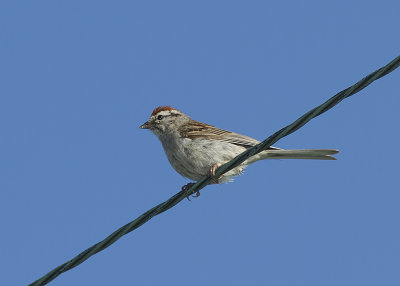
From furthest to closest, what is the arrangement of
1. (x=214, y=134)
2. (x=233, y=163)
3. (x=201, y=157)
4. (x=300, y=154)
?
(x=214, y=134)
(x=201, y=157)
(x=300, y=154)
(x=233, y=163)

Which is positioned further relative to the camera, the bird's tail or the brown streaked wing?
the brown streaked wing

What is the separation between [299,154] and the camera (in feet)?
27.2

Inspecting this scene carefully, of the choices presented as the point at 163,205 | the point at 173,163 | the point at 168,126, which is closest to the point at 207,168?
the point at 173,163

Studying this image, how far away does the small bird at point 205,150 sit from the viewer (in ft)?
28.4

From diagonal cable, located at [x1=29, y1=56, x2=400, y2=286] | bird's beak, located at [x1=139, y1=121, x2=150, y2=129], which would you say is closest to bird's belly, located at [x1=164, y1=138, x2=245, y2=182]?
bird's beak, located at [x1=139, y1=121, x2=150, y2=129]

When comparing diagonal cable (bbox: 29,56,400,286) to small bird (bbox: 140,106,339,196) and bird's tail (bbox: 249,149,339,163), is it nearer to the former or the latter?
bird's tail (bbox: 249,149,339,163)

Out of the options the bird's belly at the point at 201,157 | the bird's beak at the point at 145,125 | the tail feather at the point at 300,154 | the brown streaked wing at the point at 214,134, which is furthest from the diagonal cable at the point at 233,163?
the bird's beak at the point at 145,125

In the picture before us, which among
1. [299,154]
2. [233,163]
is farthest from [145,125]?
[233,163]

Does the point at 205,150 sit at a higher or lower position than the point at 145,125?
lower

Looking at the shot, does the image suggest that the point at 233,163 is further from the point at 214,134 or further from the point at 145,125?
the point at 145,125

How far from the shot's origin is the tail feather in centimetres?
782

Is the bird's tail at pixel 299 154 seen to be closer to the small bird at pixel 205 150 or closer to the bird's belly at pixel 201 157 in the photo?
the small bird at pixel 205 150

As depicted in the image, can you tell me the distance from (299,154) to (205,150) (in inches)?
48.9

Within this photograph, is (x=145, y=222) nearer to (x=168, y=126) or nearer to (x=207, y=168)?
(x=207, y=168)
